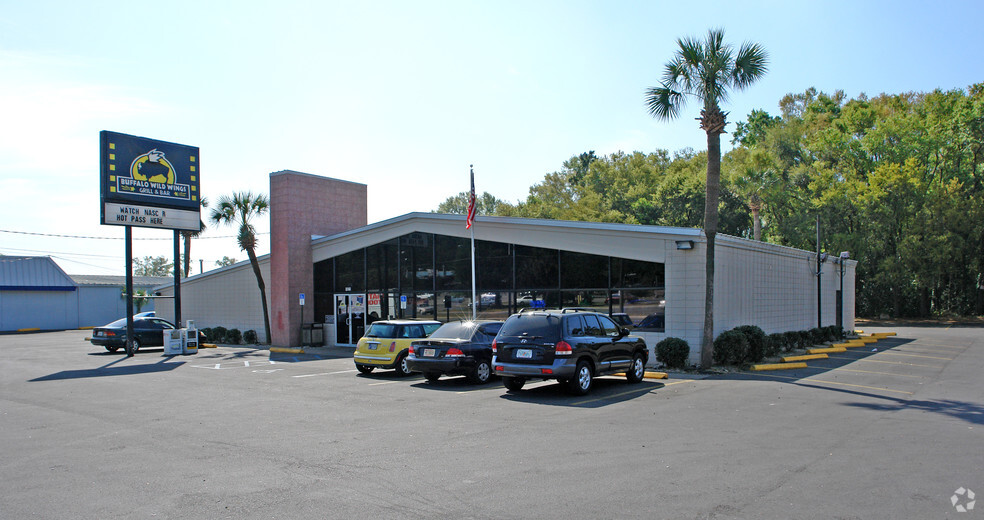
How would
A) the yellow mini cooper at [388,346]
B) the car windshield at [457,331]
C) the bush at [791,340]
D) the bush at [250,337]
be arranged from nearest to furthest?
the car windshield at [457,331]
the yellow mini cooper at [388,346]
the bush at [791,340]
the bush at [250,337]

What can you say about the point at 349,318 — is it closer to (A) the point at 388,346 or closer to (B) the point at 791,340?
(A) the point at 388,346

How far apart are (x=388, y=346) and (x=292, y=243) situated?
12780 mm

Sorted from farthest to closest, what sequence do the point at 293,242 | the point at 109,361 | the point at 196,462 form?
the point at 293,242, the point at 109,361, the point at 196,462

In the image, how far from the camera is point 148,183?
24.7 meters

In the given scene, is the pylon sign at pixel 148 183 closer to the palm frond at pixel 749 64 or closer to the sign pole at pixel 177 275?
the sign pole at pixel 177 275

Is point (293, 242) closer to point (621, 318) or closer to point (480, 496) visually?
point (621, 318)

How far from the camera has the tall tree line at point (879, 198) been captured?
1700 inches

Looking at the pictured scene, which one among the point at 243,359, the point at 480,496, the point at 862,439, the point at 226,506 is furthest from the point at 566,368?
the point at 243,359

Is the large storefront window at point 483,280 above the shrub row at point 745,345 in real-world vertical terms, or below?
above

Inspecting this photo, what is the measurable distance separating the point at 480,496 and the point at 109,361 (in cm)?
2027

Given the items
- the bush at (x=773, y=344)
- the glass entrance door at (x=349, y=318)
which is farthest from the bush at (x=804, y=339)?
the glass entrance door at (x=349, y=318)

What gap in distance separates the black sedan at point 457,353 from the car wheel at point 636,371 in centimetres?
312

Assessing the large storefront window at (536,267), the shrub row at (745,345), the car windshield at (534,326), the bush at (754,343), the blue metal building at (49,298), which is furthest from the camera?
the blue metal building at (49,298)

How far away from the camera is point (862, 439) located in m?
8.40
